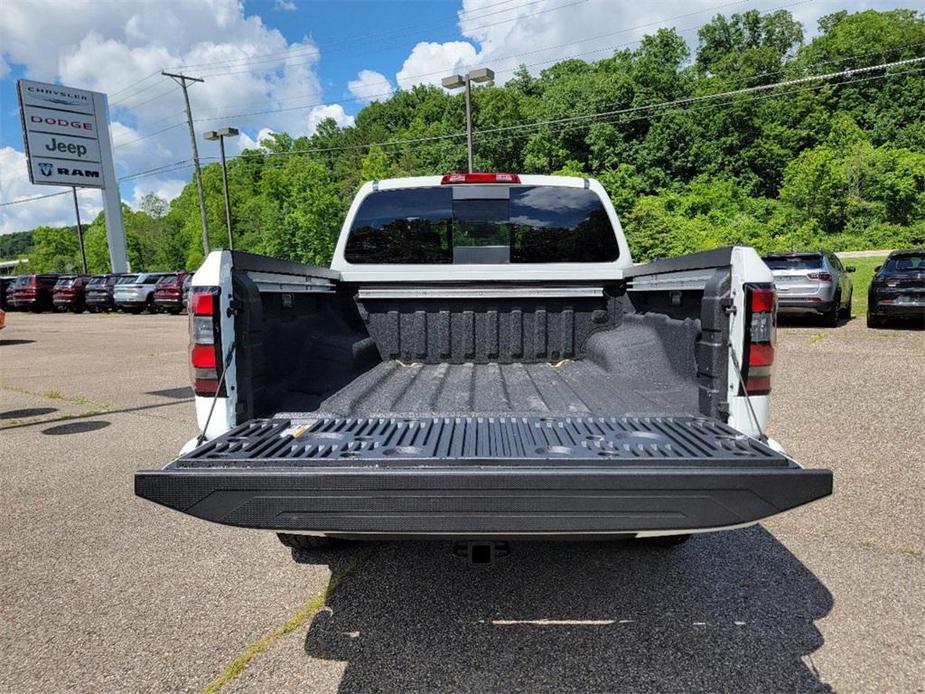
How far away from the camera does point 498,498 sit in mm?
1773

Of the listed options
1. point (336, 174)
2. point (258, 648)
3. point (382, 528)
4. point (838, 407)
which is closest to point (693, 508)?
point (382, 528)

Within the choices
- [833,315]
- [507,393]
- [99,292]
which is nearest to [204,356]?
[507,393]

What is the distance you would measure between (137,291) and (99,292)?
10.8 ft

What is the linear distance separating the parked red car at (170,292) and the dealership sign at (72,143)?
14.6 metres

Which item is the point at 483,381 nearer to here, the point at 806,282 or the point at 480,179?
the point at 480,179

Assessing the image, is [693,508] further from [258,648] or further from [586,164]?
[586,164]

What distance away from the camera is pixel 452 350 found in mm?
4195

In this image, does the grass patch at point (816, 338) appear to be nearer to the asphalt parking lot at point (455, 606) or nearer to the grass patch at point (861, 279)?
the grass patch at point (861, 279)

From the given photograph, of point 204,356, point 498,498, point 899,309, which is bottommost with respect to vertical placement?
point 899,309

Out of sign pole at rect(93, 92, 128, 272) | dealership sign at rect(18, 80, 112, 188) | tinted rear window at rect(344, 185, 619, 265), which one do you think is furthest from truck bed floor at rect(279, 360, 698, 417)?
dealership sign at rect(18, 80, 112, 188)

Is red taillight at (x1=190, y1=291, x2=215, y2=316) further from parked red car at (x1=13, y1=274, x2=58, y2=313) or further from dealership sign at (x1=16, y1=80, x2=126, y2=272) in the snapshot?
dealership sign at (x1=16, y1=80, x2=126, y2=272)

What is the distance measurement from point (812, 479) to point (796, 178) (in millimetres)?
44839

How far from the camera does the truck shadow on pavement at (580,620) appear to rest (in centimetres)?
226

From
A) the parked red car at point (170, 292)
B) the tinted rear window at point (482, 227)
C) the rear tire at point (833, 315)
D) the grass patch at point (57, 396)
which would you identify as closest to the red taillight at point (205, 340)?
the tinted rear window at point (482, 227)
